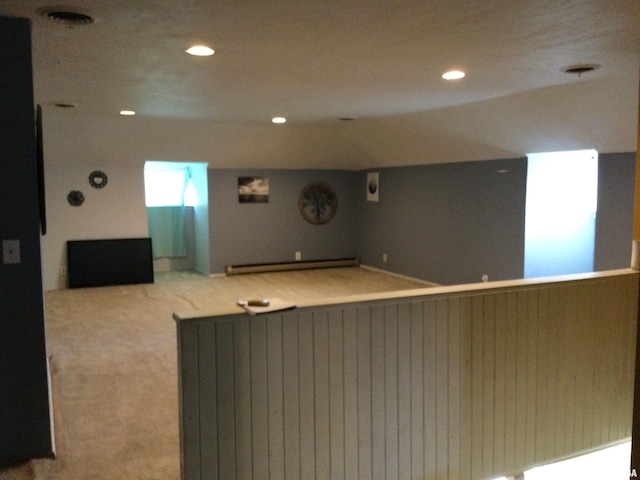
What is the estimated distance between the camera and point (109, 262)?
25.3 feet

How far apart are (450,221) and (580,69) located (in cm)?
369

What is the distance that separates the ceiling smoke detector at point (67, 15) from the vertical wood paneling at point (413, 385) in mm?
1486

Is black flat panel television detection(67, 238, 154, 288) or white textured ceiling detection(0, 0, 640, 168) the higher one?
white textured ceiling detection(0, 0, 640, 168)

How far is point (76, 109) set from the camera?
18.3 ft

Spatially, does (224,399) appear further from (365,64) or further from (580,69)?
(580,69)

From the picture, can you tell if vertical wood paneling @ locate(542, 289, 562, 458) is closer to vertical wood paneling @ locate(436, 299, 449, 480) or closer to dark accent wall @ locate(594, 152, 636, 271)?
vertical wood paneling @ locate(436, 299, 449, 480)

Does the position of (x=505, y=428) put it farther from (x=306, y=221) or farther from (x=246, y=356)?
(x=306, y=221)

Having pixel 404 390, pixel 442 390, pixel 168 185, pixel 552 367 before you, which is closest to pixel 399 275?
pixel 168 185

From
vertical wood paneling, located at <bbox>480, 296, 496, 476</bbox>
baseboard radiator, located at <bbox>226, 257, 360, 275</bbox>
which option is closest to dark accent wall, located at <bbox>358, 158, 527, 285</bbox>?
baseboard radiator, located at <bbox>226, 257, 360, 275</bbox>

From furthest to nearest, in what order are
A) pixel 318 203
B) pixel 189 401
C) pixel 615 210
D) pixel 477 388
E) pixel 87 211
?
1. pixel 318 203
2. pixel 87 211
3. pixel 615 210
4. pixel 477 388
5. pixel 189 401

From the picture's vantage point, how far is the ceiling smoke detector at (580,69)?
3520 mm

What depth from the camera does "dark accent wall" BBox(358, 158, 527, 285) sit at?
631 centimetres

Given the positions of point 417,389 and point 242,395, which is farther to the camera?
point 417,389

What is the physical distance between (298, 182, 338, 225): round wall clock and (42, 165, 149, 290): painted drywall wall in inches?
98.0
